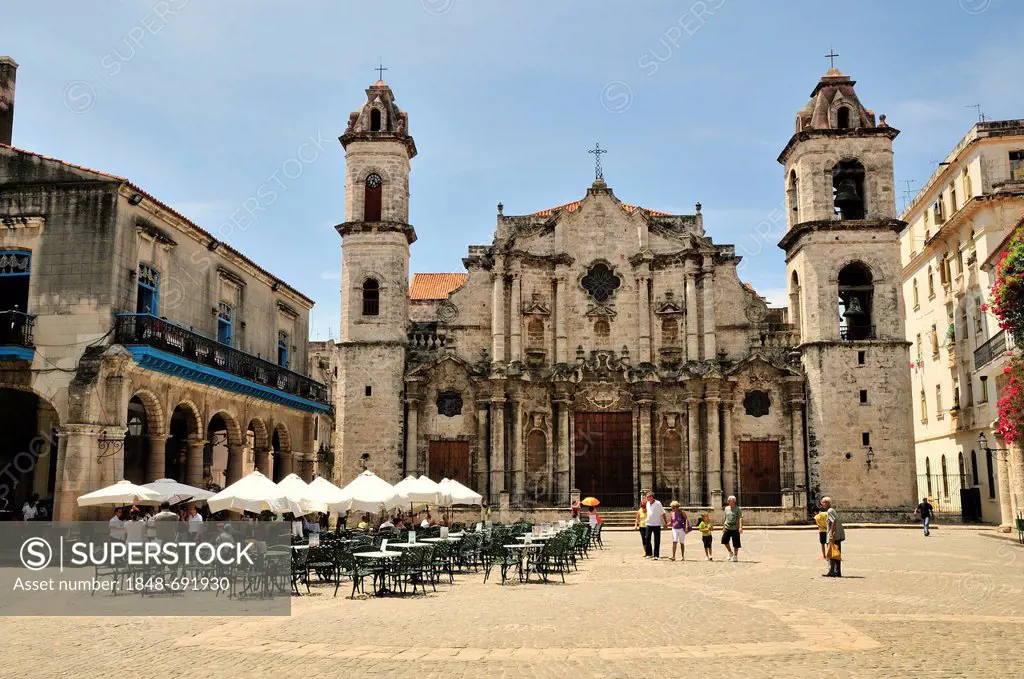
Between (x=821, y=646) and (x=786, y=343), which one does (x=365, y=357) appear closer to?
(x=786, y=343)

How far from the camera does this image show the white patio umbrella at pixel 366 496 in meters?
21.1

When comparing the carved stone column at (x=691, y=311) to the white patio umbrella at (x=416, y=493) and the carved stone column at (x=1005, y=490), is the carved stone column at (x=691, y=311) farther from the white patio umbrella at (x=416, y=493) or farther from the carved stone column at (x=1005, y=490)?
the white patio umbrella at (x=416, y=493)

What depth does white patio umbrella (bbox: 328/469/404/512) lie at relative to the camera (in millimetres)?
21109

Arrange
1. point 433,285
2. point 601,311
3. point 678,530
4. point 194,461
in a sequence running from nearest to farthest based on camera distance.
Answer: point 678,530 < point 194,461 < point 601,311 < point 433,285

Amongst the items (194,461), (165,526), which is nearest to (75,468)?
(165,526)

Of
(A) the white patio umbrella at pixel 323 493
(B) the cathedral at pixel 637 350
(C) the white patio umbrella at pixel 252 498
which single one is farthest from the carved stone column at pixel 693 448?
(C) the white patio umbrella at pixel 252 498

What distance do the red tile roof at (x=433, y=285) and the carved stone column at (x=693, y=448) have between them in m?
18.9

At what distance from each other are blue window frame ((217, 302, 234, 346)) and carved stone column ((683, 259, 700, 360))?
19299mm

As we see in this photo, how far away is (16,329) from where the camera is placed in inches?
910

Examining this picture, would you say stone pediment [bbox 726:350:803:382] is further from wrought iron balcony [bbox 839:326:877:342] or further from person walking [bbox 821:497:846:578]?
person walking [bbox 821:497:846:578]

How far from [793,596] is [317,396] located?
82.7 ft

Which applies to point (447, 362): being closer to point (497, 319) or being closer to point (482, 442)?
point (497, 319)

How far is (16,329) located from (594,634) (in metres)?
18.9

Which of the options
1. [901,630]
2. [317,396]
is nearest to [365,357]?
[317,396]
